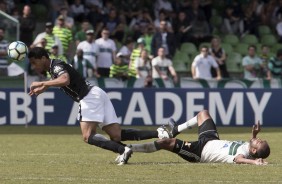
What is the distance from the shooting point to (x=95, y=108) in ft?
49.0

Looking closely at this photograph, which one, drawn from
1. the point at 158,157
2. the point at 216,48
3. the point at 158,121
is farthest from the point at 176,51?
the point at 158,157

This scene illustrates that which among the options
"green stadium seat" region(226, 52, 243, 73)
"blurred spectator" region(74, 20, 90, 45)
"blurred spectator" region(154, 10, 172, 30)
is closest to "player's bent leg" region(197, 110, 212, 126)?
"blurred spectator" region(74, 20, 90, 45)

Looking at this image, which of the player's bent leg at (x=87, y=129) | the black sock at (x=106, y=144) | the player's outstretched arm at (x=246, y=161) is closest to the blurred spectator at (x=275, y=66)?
the player's outstretched arm at (x=246, y=161)

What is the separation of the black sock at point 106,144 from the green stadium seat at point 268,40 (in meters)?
18.0

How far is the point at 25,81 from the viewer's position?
942 inches

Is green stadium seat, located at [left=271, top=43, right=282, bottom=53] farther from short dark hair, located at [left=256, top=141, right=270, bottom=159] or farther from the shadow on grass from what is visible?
short dark hair, located at [left=256, top=141, right=270, bottom=159]

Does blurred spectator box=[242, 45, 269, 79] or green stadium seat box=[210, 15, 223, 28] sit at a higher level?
green stadium seat box=[210, 15, 223, 28]

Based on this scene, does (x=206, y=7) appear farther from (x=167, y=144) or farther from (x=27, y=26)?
(x=167, y=144)

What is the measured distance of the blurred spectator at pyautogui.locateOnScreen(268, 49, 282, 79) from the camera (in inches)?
1110

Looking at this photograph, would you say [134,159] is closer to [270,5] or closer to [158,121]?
[158,121]

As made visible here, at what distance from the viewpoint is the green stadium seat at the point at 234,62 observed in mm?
29859

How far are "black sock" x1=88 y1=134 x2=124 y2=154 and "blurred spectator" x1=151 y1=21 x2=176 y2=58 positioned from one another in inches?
522

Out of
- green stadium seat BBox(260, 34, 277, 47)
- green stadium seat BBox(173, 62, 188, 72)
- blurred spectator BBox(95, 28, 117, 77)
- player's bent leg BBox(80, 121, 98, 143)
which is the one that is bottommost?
player's bent leg BBox(80, 121, 98, 143)

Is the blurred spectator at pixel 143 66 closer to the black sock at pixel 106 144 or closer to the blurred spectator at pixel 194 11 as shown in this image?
the blurred spectator at pixel 194 11
